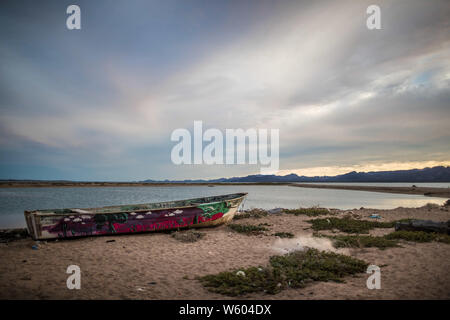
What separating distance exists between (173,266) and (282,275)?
145 inches

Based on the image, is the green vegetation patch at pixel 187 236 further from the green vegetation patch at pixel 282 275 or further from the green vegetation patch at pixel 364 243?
the green vegetation patch at pixel 364 243

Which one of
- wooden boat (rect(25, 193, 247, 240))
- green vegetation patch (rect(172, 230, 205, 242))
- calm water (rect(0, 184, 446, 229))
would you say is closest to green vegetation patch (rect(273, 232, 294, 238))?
wooden boat (rect(25, 193, 247, 240))

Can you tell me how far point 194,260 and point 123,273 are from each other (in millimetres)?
2420

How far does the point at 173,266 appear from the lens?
25.2ft

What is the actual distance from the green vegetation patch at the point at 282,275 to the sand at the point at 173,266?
0.81 feet

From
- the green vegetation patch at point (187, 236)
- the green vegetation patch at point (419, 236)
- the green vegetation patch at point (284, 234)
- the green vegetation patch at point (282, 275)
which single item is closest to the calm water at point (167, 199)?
the green vegetation patch at point (187, 236)

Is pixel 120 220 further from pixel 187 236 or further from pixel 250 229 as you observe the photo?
pixel 250 229

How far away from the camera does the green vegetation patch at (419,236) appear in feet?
31.5

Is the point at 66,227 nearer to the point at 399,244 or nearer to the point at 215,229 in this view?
the point at 215,229

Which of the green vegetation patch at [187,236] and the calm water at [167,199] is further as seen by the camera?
the calm water at [167,199]

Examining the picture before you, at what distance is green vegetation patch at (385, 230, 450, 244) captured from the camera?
31.5ft

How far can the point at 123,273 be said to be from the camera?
22.9 feet
